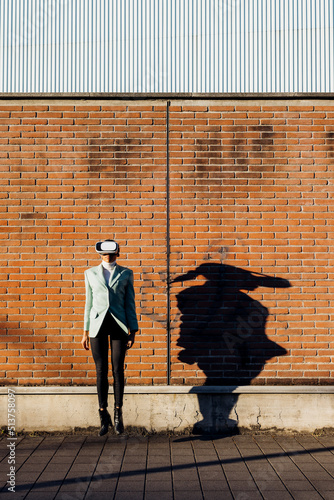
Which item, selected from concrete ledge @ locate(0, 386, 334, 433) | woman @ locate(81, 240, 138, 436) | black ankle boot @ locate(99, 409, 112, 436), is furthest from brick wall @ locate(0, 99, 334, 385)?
black ankle boot @ locate(99, 409, 112, 436)

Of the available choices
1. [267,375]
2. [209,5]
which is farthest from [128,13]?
[267,375]

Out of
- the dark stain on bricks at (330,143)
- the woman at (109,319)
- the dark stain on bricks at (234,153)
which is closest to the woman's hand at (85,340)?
the woman at (109,319)

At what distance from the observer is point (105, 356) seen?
193 inches

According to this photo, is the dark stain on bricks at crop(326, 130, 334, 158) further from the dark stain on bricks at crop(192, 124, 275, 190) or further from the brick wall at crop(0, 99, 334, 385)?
the dark stain on bricks at crop(192, 124, 275, 190)

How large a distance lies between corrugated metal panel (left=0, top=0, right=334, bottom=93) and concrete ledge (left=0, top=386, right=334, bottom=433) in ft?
12.7

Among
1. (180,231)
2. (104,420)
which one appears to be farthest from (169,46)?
(104,420)

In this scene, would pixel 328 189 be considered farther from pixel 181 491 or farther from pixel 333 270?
pixel 181 491

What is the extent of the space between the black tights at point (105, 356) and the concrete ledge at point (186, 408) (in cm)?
45

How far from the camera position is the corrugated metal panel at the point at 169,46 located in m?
6.20

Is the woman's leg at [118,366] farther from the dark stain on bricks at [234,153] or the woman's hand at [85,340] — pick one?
the dark stain on bricks at [234,153]

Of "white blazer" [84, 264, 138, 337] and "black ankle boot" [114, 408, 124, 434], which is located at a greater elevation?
"white blazer" [84, 264, 138, 337]

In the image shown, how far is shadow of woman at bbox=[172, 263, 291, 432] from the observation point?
17.7ft

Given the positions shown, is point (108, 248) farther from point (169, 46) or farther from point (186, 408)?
point (169, 46)

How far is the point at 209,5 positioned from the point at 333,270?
3952mm
